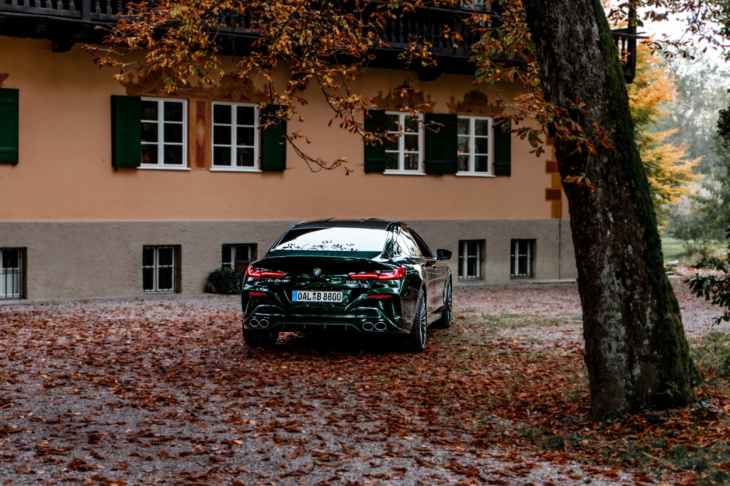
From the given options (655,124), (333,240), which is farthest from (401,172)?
(655,124)

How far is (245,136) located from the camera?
69.6 feet

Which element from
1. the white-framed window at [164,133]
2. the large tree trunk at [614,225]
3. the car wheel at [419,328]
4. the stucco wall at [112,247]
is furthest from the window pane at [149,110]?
the large tree trunk at [614,225]

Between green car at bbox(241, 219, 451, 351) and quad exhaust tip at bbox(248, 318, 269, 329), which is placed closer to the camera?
green car at bbox(241, 219, 451, 351)

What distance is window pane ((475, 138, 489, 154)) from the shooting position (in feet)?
79.7

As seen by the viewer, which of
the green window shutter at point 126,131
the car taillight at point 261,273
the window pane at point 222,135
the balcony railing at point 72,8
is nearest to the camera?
the car taillight at point 261,273

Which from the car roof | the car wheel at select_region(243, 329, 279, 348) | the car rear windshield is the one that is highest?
the car roof

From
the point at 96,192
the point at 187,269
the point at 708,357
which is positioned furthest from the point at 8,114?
the point at 708,357

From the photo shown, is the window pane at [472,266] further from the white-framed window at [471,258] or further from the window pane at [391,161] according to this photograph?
the window pane at [391,161]

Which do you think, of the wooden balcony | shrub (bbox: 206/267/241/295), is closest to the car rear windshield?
the wooden balcony

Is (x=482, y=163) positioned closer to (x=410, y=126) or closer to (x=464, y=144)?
(x=464, y=144)

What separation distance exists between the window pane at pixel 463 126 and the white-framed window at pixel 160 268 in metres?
7.41

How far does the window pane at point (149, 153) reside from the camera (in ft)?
66.2

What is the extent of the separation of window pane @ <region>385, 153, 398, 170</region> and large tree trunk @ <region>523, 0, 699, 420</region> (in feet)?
50.9

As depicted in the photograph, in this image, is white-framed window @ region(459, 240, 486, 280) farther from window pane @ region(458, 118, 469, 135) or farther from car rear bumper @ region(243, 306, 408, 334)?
car rear bumper @ region(243, 306, 408, 334)
